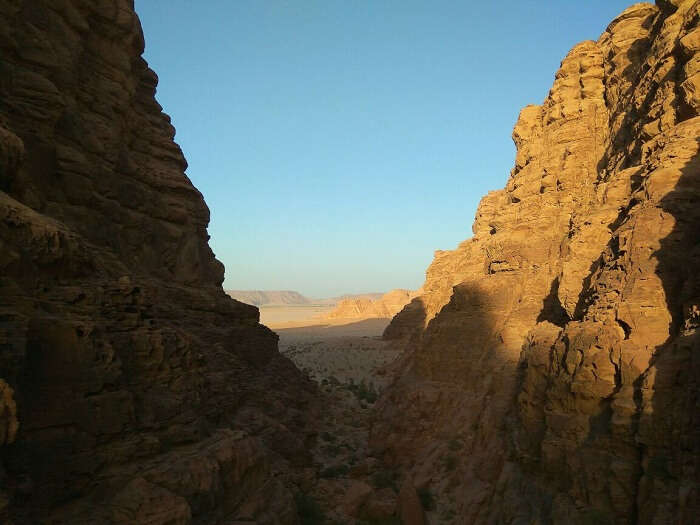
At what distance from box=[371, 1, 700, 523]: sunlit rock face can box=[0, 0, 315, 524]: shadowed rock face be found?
5.09 m

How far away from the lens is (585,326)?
34.5 feet

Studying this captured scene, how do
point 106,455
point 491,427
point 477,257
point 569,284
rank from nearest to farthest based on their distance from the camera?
1. point 106,455
2. point 569,284
3. point 491,427
4. point 477,257

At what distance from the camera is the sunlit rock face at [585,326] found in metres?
8.74

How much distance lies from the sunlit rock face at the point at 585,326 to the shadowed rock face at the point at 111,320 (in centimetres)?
509

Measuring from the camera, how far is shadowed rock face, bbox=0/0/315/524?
29.3 ft

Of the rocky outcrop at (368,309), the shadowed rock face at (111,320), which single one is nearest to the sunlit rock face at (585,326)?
the shadowed rock face at (111,320)

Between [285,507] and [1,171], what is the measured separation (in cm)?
960

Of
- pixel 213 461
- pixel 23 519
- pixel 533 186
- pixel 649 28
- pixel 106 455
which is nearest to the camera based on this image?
pixel 23 519

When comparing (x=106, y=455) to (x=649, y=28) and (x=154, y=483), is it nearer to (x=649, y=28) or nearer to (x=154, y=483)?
(x=154, y=483)

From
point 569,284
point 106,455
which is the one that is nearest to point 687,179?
point 569,284

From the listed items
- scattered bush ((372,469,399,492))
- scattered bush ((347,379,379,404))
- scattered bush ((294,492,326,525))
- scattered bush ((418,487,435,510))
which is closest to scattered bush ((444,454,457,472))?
scattered bush ((418,487,435,510))

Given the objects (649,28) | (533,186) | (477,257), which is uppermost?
(649,28)

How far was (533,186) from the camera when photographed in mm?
18359

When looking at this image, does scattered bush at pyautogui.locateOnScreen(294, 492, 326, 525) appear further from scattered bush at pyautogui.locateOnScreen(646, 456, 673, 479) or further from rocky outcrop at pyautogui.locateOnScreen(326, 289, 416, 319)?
rocky outcrop at pyautogui.locateOnScreen(326, 289, 416, 319)
